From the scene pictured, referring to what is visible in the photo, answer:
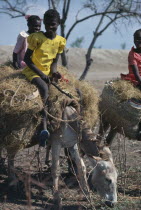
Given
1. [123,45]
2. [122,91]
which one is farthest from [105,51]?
[122,91]

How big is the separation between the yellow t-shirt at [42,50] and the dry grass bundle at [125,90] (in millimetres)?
1362

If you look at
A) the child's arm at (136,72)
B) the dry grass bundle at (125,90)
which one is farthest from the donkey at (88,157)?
the child's arm at (136,72)

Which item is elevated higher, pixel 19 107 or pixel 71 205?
pixel 19 107

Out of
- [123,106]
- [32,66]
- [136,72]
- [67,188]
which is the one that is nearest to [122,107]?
[123,106]

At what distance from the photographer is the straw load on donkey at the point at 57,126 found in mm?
5797

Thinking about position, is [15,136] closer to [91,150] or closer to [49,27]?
[91,150]

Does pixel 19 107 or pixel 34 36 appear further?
pixel 34 36

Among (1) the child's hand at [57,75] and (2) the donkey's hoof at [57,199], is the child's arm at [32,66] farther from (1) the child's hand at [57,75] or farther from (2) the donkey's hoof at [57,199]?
(2) the donkey's hoof at [57,199]

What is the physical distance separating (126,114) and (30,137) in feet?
6.25

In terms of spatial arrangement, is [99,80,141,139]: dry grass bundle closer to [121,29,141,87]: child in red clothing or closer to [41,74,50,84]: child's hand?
[121,29,141,87]: child in red clothing

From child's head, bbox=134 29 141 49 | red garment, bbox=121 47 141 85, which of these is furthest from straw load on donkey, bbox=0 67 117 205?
child's head, bbox=134 29 141 49

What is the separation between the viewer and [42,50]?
252 inches

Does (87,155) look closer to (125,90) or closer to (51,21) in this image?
(125,90)

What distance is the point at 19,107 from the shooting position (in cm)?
588
